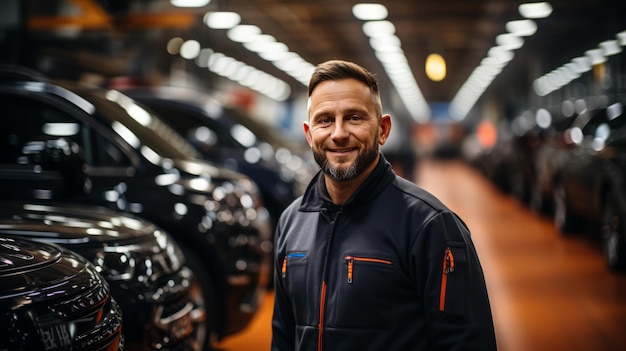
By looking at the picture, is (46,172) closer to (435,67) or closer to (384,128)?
(384,128)

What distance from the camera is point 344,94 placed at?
8.21ft

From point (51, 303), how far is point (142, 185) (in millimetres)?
2716

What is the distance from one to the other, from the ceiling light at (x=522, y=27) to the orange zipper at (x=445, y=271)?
69.7 ft

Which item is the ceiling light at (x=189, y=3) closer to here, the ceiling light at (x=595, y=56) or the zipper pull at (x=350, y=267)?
the ceiling light at (x=595, y=56)

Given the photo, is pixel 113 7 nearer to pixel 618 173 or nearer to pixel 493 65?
pixel 618 173

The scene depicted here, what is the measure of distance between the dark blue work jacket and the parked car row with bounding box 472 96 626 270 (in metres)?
6.15

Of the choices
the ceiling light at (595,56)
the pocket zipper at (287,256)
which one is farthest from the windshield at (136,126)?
the ceiling light at (595,56)

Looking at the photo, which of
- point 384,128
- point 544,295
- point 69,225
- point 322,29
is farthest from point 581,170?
point 322,29

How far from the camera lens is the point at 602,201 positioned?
9.07 metres

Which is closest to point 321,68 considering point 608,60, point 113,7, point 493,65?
point 113,7

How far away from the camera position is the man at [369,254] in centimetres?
232

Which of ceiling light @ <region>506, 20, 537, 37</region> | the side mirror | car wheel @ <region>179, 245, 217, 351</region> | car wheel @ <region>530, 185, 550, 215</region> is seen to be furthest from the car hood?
ceiling light @ <region>506, 20, 537, 37</region>

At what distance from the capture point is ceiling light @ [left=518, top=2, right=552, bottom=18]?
1938 cm

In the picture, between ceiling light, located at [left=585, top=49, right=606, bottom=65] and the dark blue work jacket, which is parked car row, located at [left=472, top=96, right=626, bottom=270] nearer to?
the dark blue work jacket
